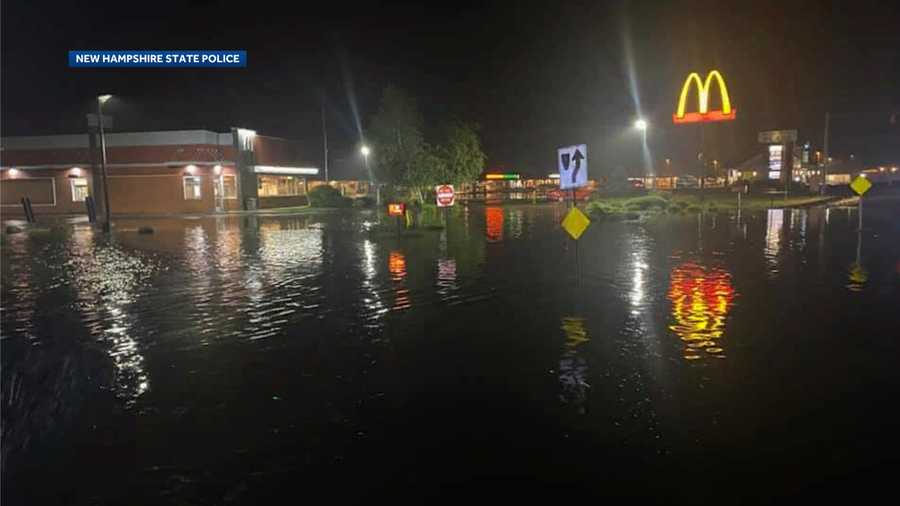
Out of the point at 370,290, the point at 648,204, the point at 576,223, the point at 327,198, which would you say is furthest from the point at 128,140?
the point at 576,223

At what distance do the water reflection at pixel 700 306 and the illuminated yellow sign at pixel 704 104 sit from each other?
3918 cm

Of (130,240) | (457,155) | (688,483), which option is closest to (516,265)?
(688,483)

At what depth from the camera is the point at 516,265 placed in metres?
16.5

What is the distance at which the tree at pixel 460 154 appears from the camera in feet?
151

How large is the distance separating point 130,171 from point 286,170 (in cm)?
1222

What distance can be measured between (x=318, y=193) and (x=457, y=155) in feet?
41.8

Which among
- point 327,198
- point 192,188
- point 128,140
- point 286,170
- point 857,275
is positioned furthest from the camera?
point 286,170

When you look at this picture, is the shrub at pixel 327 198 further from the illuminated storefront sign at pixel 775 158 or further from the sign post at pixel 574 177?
the sign post at pixel 574 177

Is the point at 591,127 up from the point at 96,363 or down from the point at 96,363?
up

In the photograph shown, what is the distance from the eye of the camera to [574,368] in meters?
7.54

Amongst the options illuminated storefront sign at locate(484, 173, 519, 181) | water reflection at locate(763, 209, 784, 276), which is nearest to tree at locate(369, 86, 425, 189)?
water reflection at locate(763, 209, 784, 276)

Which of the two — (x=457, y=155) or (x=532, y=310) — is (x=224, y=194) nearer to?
(x=457, y=155)

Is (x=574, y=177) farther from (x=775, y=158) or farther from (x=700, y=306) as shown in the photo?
(x=775, y=158)

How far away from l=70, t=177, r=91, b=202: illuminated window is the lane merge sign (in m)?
46.0
